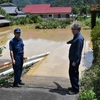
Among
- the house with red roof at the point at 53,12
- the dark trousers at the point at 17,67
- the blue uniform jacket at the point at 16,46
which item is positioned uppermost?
the blue uniform jacket at the point at 16,46

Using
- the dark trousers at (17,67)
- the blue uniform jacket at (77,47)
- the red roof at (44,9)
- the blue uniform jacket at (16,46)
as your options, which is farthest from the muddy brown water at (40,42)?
the red roof at (44,9)

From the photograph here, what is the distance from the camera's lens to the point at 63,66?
9.34m

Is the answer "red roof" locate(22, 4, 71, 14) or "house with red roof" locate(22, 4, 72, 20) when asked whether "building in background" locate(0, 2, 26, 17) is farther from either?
"red roof" locate(22, 4, 71, 14)

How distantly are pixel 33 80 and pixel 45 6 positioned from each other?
64.0 metres

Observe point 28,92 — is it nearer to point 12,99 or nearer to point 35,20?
point 12,99

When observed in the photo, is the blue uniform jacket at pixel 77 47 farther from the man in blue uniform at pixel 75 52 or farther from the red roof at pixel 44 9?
the red roof at pixel 44 9

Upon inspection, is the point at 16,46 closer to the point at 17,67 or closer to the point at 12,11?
the point at 17,67

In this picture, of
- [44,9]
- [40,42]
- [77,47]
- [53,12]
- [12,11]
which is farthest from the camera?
[44,9]

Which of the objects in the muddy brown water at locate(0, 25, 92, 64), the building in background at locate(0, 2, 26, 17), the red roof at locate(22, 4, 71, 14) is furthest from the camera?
the red roof at locate(22, 4, 71, 14)

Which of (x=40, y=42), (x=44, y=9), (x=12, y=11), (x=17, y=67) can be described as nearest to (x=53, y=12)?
(x=44, y=9)

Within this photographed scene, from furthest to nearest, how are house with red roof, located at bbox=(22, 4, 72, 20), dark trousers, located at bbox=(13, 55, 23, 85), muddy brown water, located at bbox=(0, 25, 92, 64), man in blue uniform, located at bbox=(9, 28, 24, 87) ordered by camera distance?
house with red roof, located at bbox=(22, 4, 72, 20), muddy brown water, located at bbox=(0, 25, 92, 64), dark trousers, located at bbox=(13, 55, 23, 85), man in blue uniform, located at bbox=(9, 28, 24, 87)

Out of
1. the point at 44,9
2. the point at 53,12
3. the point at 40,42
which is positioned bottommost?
the point at 53,12

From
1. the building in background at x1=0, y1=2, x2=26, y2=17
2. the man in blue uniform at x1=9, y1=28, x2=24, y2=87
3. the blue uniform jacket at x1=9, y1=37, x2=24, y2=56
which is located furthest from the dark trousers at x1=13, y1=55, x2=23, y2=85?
the building in background at x1=0, y1=2, x2=26, y2=17

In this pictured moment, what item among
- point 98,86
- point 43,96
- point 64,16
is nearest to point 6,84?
point 43,96
